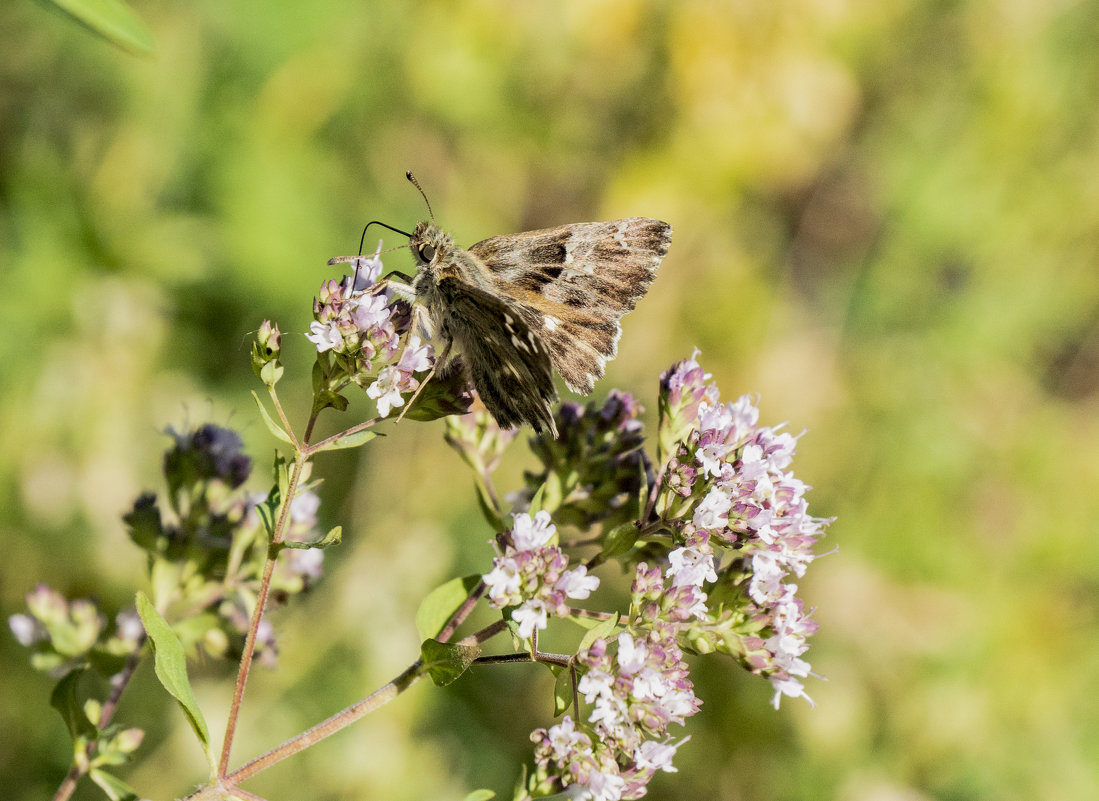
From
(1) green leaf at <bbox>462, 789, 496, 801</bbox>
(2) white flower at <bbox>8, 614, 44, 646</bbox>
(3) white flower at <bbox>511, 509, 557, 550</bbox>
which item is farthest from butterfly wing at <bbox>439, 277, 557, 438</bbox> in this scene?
(2) white flower at <bbox>8, 614, 44, 646</bbox>

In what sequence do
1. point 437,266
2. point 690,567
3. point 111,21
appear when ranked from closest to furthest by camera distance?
1. point 111,21
2. point 690,567
3. point 437,266

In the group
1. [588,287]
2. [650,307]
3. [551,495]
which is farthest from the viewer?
[650,307]

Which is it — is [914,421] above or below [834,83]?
below

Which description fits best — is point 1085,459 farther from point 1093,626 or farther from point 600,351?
point 600,351

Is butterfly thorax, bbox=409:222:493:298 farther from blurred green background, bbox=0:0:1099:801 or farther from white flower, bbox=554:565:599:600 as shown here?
blurred green background, bbox=0:0:1099:801

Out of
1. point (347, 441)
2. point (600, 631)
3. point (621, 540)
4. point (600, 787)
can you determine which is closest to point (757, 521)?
point (621, 540)

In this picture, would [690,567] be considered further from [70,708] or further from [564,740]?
[70,708]

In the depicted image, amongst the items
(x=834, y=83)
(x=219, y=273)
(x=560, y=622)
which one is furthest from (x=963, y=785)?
(x=219, y=273)
